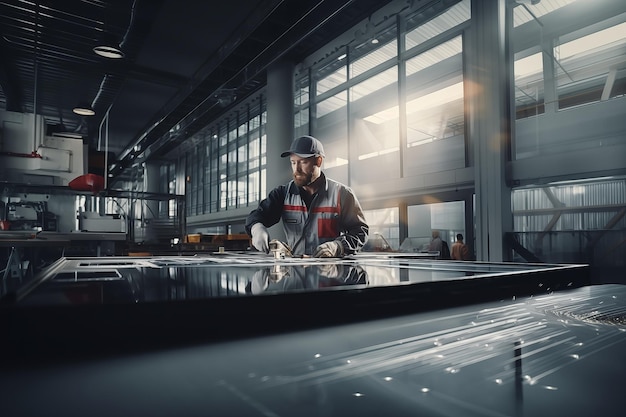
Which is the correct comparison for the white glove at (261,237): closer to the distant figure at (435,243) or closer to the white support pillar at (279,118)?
the distant figure at (435,243)

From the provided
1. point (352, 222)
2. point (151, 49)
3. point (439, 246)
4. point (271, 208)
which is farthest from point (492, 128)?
point (151, 49)

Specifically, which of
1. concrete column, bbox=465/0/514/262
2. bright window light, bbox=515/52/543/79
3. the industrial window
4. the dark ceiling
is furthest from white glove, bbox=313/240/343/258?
bright window light, bbox=515/52/543/79

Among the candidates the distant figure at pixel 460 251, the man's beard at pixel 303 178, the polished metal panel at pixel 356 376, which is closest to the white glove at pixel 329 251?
the man's beard at pixel 303 178

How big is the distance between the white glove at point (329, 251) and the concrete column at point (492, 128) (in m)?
2.80

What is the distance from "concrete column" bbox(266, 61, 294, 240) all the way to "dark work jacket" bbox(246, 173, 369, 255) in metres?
4.00

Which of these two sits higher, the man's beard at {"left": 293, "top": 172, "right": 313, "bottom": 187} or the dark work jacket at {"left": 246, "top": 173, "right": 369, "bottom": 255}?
the man's beard at {"left": 293, "top": 172, "right": 313, "bottom": 187}

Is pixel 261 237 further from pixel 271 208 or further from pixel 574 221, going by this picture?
pixel 574 221

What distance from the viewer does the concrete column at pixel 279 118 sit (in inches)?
248

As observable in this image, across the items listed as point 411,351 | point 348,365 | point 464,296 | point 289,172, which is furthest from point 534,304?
point 289,172

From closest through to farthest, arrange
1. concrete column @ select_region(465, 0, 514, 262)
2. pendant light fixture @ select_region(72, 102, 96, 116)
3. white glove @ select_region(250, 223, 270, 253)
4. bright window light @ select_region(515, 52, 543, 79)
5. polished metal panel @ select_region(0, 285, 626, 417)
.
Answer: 1. polished metal panel @ select_region(0, 285, 626, 417)
2. white glove @ select_region(250, 223, 270, 253)
3. concrete column @ select_region(465, 0, 514, 262)
4. bright window light @ select_region(515, 52, 543, 79)
5. pendant light fixture @ select_region(72, 102, 96, 116)

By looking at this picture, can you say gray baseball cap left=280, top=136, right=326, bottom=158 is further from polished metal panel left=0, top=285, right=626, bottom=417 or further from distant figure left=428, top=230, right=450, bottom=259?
distant figure left=428, top=230, right=450, bottom=259

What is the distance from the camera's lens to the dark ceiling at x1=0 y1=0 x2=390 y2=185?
9.64 ft

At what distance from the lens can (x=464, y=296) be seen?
847mm

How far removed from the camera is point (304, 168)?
2229 millimetres
